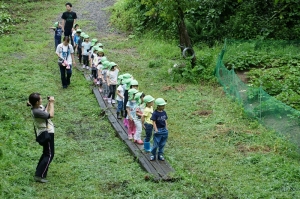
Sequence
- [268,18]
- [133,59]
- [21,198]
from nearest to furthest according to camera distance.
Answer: [21,198] < [133,59] < [268,18]

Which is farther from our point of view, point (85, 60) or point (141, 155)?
point (85, 60)

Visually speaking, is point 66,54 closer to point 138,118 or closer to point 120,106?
point 120,106

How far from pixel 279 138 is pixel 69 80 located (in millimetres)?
7392

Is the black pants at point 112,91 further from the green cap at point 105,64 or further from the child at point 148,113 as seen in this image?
the child at point 148,113

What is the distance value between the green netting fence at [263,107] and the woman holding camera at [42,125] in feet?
17.7

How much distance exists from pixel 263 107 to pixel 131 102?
140 inches

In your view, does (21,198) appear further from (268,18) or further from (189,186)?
(268,18)

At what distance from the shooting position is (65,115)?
13695 millimetres

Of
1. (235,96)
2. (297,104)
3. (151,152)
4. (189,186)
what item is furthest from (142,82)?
Answer: (189,186)

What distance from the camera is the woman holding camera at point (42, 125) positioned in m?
8.92

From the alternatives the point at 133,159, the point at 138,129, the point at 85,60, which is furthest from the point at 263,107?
the point at 85,60

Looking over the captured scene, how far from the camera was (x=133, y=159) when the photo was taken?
1069 cm

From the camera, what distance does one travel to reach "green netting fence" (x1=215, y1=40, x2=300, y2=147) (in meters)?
11.3

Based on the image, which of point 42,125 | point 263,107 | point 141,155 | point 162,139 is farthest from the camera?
point 263,107
